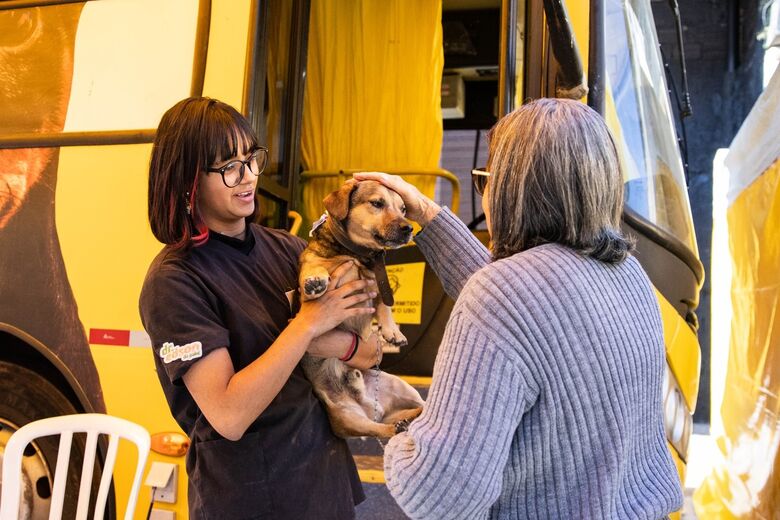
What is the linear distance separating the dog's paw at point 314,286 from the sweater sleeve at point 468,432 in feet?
1.72

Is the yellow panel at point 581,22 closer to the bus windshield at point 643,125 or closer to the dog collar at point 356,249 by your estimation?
the bus windshield at point 643,125

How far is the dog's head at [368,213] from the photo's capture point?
1.68 meters

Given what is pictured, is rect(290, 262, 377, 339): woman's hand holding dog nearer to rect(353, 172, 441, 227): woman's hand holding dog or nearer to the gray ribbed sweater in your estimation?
rect(353, 172, 441, 227): woman's hand holding dog

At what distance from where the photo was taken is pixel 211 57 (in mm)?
2113

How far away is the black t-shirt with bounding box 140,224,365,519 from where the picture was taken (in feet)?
4.00

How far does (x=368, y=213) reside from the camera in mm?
1688

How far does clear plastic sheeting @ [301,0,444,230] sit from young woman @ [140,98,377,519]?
2109 mm

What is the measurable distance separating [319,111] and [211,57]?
5.13 ft

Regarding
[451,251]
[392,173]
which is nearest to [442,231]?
[451,251]

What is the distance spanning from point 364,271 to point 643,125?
49.4 inches

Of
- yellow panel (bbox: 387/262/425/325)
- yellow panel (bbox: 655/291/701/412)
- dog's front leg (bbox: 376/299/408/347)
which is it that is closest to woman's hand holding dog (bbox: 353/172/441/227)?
dog's front leg (bbox: 376/299/408/347)

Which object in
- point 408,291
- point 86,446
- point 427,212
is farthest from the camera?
point 408,291

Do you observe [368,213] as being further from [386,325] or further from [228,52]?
[228,52]

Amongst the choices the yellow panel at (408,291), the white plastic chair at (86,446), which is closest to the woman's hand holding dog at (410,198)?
the white plastic chair at (86,446)
